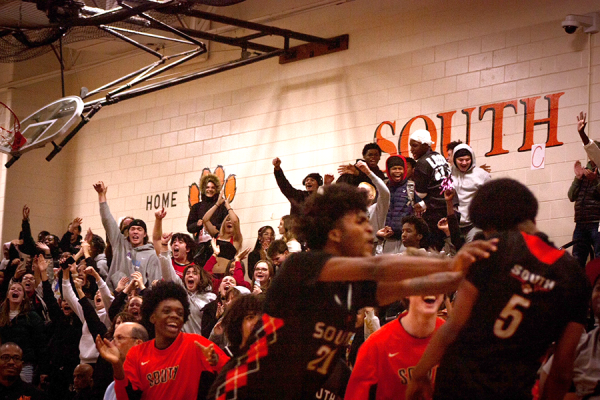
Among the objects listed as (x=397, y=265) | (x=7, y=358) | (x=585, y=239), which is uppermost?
(x=585, y=239)

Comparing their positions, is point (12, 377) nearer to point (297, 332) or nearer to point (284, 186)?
point (284, 186)

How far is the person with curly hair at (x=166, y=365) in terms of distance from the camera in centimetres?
511

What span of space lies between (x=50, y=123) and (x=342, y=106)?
427 cm

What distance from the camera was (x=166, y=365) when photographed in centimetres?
521

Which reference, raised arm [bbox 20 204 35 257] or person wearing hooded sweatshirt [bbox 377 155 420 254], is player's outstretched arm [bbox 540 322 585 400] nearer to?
person wearing hooded sweatshirt [bbox 377 155 420 254]

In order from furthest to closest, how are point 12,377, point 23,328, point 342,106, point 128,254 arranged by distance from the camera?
point 342,106 < point 128,254 < point 23,328 < point 12,377

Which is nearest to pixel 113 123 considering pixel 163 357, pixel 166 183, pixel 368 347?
pixel 166 183

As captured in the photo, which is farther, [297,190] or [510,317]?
[297,190]

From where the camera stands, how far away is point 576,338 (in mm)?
3258

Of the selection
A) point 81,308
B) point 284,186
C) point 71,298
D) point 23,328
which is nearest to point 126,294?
point 81,308

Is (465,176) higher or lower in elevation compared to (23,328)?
higher

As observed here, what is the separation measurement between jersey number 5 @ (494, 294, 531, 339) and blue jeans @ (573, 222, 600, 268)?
5.54 m

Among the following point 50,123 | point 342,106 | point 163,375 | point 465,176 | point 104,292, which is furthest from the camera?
point 342,106

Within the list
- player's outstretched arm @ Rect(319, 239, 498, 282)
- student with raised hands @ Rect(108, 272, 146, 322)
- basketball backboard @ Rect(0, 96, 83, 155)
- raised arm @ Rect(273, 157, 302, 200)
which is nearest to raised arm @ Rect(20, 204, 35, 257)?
basketball backboard @ Rect(0, 96, 83, 155)
